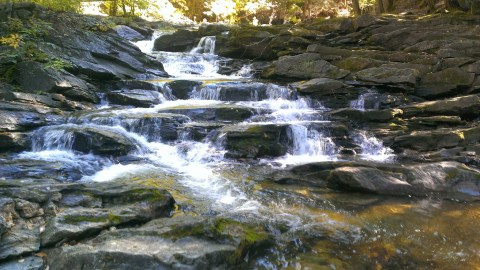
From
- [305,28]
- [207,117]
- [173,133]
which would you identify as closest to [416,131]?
[207,117]

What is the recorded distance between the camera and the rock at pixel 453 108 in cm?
985

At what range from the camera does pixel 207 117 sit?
9992 millimetres

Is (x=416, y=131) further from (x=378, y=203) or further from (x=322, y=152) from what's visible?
(x=378, y=203)

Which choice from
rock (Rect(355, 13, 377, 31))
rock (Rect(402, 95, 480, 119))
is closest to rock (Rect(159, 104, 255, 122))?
rock (Rect(402, 95, 480, 119))

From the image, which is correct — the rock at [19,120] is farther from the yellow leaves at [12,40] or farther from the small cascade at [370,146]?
the small cascade at [370,146]

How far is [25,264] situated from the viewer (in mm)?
3631

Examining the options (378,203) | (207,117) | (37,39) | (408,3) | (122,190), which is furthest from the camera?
(408,3)

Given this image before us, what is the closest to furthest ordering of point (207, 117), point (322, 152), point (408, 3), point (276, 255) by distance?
point (276, 255) < point (322, 152) < point (207, 117) < point (408, 3)

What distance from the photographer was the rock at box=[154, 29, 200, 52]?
1789 cm

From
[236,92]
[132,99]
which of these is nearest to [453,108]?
[236,92]

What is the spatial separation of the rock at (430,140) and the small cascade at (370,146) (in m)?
0.27

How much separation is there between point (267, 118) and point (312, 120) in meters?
1.29

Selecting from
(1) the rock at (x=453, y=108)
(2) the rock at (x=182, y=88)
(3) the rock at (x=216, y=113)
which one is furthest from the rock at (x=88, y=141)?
(1) the rock at (x=453, y=108)

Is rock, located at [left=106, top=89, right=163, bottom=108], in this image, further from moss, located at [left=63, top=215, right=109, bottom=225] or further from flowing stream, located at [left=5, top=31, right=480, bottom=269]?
moss, located at [left=63, top=215, right=109, bottom=225]
